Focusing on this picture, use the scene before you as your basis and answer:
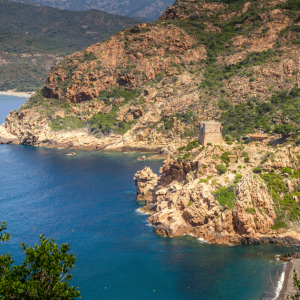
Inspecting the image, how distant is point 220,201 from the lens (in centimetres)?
5681

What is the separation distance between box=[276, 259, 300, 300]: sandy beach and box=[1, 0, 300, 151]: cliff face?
66.1m

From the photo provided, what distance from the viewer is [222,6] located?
529 ft

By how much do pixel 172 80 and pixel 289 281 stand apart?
343 ft

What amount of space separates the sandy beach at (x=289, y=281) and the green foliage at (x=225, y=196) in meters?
11.3

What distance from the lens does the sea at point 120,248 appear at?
4375 centimetres

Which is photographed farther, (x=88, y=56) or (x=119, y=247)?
(x=88, y=56)

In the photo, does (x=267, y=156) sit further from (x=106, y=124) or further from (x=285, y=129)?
(x=106, y=124)

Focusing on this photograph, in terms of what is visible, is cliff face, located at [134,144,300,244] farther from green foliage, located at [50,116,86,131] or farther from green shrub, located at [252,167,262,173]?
green foliage, located at [50,116,86,131]

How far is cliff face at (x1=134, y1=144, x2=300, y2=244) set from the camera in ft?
180

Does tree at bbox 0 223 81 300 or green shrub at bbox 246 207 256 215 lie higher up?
tree at bbox 0 223 81 300

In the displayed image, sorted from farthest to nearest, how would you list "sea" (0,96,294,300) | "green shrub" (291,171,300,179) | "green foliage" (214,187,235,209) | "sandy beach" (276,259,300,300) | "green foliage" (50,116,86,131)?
"green foliage" (50,116,86,131), "green shrub" (291,171,300,179), "green foliage" (214,187,235,209), "sea" (0,96,294,300), "sandy beach" (276,259,300,300)

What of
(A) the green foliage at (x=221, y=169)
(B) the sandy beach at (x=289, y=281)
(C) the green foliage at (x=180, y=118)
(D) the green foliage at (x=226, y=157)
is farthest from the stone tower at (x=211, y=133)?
(C) the green foliage at (x=180, y=118)

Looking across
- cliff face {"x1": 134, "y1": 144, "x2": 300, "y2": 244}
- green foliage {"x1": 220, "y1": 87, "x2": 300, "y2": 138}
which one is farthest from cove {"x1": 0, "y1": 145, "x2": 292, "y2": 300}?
green foliage {"x1": 220, "y1": 87, "x2": 300, "y2": 138}

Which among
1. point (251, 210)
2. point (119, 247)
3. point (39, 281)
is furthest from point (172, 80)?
point (39, 281)
